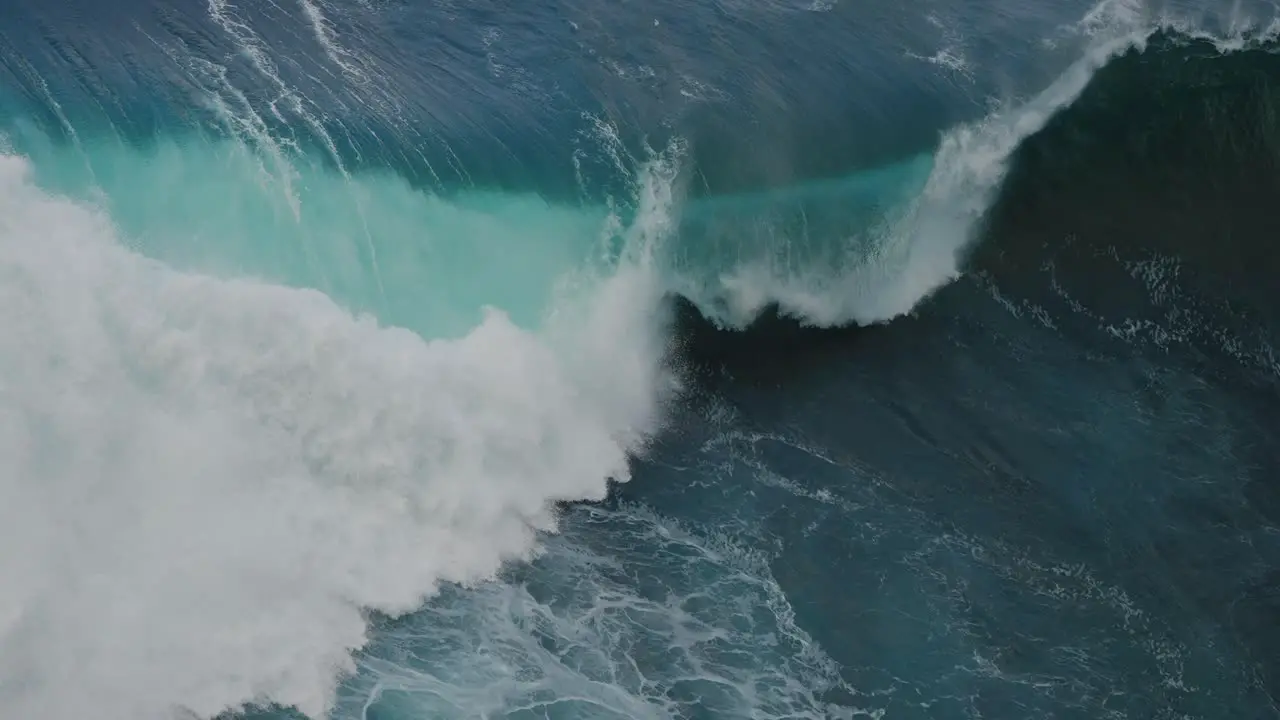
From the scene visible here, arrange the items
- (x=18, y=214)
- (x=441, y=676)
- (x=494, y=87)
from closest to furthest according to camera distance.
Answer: (x=441, y=676) < (x=18, y=214) < (x=494, y=87)

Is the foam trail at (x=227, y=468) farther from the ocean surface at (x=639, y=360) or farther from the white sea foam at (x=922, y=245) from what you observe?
the white sea foam at (x=922, y=245)

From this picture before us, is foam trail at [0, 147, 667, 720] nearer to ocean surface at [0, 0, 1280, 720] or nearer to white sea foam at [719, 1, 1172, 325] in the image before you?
ocean surface at [0, 0, 1280, 720]

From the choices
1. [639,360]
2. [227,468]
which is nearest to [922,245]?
[639,360]

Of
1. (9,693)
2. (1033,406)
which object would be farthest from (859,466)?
(9,693)

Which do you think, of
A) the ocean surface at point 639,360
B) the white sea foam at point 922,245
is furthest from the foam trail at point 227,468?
the white sea foam at point 922,245

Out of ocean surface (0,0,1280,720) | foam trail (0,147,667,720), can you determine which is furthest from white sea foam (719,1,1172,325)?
foam trail (0,147,667,720)

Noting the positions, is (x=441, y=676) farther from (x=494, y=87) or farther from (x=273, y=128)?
(x=494, y=87)
